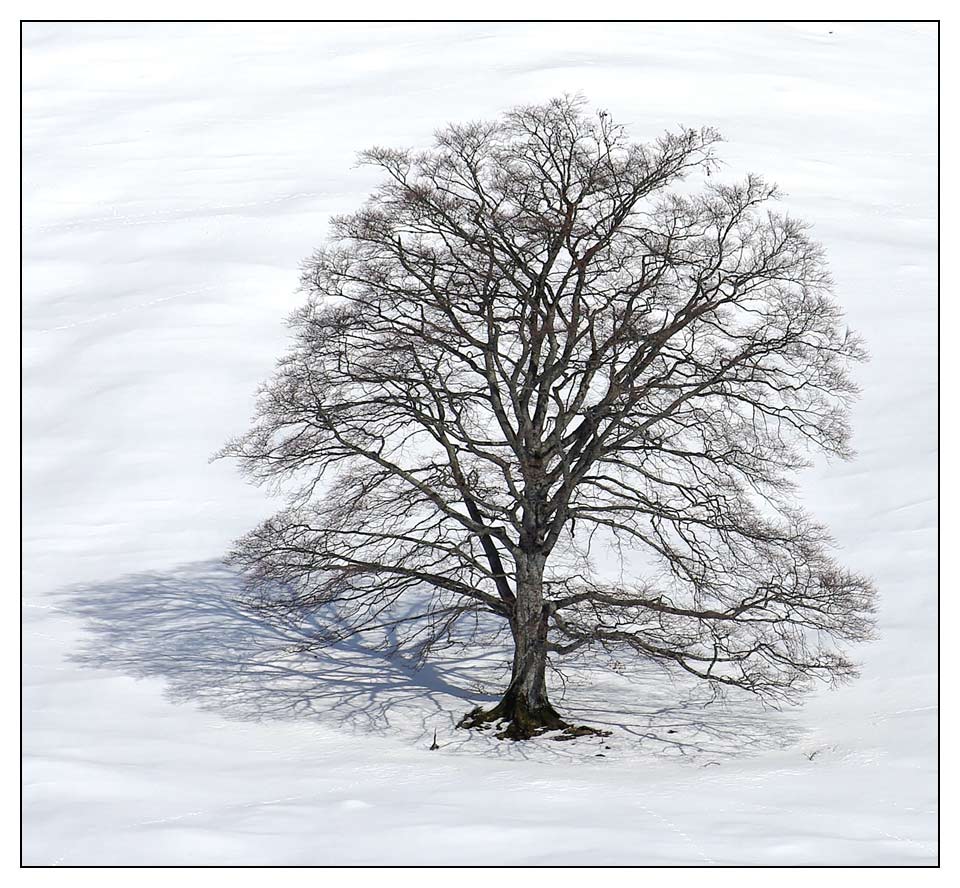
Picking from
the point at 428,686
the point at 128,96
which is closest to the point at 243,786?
the point at 428,686

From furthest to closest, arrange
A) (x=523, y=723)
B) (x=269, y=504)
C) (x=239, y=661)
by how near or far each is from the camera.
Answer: (x=269, y=504), (x=239, y=661), (x=523, y=723)

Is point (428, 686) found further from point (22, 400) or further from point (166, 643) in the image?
point (22, 400)

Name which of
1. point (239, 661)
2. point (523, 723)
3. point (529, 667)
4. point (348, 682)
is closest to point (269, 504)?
point (239, 661)

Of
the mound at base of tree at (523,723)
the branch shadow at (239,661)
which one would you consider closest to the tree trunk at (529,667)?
the mound at base of tree at (523,723)

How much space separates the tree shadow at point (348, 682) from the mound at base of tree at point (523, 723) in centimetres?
26

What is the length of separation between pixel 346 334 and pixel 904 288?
74.9 ft

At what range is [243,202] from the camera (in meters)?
48.2

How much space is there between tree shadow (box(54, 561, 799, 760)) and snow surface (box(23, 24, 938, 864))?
0.26ft

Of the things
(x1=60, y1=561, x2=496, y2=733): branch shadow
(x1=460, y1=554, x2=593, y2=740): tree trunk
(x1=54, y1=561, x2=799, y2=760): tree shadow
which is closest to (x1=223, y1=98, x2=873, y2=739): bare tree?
(x1=460, y1=554, x2=593, y2=740): tree trunk

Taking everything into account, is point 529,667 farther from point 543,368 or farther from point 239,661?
point 239,661

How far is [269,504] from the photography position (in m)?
33.6

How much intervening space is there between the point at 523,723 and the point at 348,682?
144 inches

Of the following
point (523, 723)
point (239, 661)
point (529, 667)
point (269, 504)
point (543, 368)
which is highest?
point (269, 504)

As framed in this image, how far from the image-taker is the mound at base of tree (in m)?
22.9
